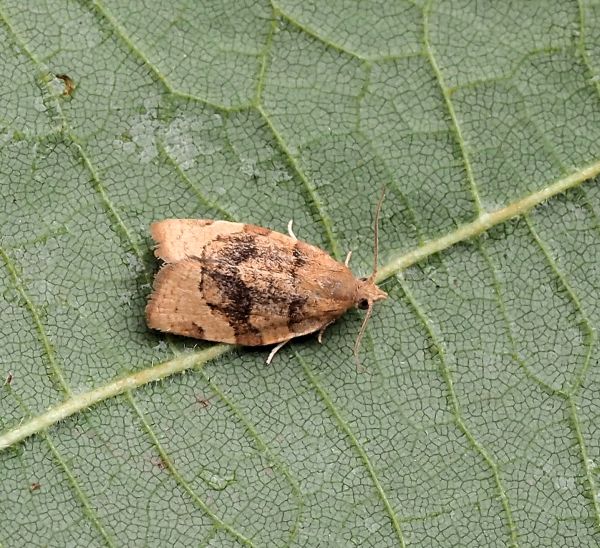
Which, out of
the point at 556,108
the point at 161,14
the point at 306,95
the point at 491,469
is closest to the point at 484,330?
the point at 491,469

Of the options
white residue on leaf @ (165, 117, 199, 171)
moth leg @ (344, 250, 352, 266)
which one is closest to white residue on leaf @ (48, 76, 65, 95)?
white residue on leaf @ (165, 117, 199, 171)

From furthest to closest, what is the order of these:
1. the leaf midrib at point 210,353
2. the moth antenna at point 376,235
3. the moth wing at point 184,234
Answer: the moth antenna at point 376,235 → the moth wing at point 184,234 → the leaf midrib at point 210,353

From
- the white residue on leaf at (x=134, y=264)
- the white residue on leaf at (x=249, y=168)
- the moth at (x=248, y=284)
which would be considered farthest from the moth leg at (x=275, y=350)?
the white residue on leaf at (x=249, y=168)

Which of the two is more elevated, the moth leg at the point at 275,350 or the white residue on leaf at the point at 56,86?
the white residue on leaf at the point at 56,86

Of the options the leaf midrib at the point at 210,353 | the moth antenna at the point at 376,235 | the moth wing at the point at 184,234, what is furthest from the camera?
the moth antenna at the point at 376,235

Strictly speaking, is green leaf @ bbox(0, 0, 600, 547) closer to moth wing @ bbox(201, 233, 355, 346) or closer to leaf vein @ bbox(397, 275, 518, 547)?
leaf vein @ bbox(397, 275, 518, 547)

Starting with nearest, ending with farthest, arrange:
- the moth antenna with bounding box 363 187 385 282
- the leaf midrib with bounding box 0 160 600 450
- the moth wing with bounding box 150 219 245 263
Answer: the leaf midrib with bounding box 0 160 600 450 → the moth wing with bounding box 150 219 245 263 → the moth antenna with bounding box 363 187 385 282

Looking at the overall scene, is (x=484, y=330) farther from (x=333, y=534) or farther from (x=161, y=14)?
(x=161, y=14)

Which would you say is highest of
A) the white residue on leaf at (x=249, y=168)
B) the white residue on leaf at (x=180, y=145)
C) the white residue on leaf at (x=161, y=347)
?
the white residue on leaf at (x=180, y=145)

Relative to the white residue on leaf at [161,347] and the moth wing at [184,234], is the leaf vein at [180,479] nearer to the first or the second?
the white residue on leaf at [161,347]
